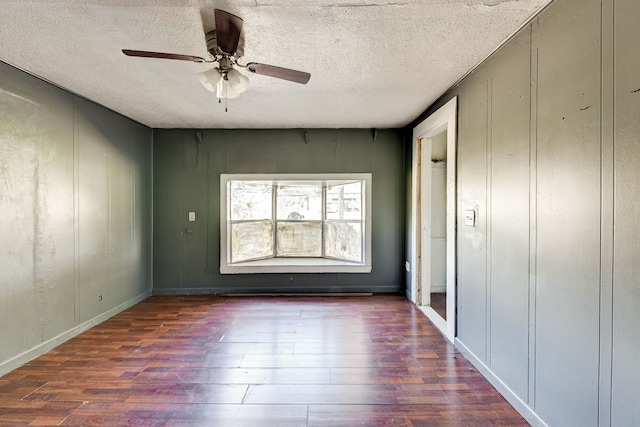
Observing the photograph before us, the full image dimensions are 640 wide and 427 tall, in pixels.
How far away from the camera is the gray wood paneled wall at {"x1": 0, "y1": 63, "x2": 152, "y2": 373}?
7.90 feet

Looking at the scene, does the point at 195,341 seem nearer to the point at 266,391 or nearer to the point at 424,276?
the point at 266,391

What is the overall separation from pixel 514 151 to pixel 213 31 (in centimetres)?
193

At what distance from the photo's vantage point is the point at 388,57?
7.38 ft

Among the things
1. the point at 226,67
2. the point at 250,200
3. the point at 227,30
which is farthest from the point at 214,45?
the point at 250,200

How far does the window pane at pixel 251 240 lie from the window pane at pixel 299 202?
0.33 meters

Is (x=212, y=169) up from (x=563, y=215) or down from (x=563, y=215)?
up

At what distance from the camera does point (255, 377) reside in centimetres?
231

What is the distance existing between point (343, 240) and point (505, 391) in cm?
299

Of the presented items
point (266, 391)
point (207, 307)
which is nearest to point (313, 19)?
point (266, 391)

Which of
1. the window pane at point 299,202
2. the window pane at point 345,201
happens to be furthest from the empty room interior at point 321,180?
the window pane at point 299,202

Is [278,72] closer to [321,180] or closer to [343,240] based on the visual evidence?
[321,180]

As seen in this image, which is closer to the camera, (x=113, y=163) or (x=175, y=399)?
(x=175, y=399)

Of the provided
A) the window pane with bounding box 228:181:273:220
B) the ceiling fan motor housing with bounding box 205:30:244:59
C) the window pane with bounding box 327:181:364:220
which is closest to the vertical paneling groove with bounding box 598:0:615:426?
the ceiling fan motor housing with bounding box 205:30:244:59

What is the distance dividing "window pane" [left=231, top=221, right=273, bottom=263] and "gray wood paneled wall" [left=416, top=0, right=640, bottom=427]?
129 inches
